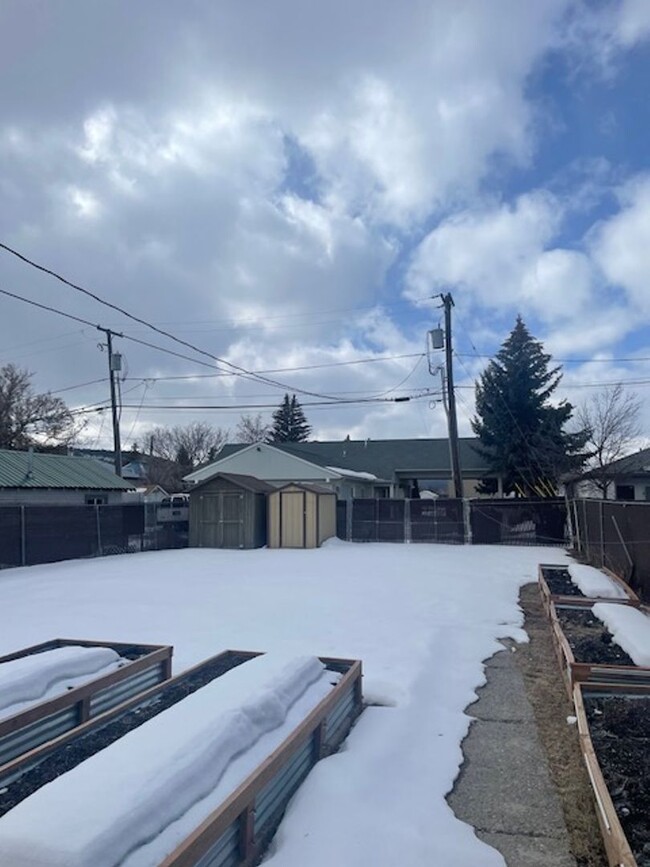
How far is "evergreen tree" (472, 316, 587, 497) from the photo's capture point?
87.0ft

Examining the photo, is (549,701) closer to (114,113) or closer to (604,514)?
(604,514)

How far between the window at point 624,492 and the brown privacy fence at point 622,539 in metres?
10.2

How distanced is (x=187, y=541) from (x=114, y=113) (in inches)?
500

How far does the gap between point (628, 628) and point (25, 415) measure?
36.6m

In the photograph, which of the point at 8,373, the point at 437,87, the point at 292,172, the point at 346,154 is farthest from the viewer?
the point at 8,373

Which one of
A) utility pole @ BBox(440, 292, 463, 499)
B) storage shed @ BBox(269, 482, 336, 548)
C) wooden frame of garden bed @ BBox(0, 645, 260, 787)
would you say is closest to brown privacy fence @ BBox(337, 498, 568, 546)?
storage shed @ BBox(269, 482, 336, 548)

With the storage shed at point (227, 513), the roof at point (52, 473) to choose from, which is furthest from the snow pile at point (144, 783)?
the roof at point (52, 473)

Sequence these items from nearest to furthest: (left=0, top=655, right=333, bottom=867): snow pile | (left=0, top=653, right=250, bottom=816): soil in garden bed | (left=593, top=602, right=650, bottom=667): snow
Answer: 1. (left=0, top=655, right=333, bottom=867): snow pile
2. (left=0, top=653, right=250, bottom=816): soil in garden bed
3. (left=593, top=602, right=650, bottom=667): snow

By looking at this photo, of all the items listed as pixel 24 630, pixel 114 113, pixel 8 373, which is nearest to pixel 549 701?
pixel 24 630

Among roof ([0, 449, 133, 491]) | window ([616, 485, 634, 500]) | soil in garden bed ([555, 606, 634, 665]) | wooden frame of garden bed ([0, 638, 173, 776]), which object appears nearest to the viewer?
wooden frame of garden bed ([0, 638, 173, 776])

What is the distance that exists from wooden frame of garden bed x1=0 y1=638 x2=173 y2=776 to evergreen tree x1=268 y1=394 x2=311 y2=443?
46.4 metres

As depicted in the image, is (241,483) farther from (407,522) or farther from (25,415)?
A: (25,415)

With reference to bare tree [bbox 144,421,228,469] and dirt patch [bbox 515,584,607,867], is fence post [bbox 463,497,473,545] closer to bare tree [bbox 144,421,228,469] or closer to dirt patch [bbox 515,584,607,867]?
dirt patch [bbox 515,584,607,867]

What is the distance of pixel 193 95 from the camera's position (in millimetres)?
9484
